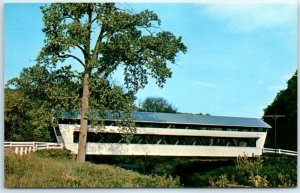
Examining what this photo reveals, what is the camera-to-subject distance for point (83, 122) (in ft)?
Result: 22.0

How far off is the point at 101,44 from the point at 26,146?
1274 millimetres

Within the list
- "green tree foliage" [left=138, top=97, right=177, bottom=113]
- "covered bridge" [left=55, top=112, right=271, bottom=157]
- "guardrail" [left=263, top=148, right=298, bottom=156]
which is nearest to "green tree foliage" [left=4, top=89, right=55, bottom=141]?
"covered bridge" [left=55, top=112, right=271, bottom=157]

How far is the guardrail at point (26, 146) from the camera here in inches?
256

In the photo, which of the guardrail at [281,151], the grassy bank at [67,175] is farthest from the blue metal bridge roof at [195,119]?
the grassy bank at [67,175]

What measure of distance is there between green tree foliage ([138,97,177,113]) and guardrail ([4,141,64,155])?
916mm

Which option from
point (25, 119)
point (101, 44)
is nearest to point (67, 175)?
point (25, 119)

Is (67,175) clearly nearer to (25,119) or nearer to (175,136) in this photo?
(25,119)

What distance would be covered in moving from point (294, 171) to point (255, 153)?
443 mm

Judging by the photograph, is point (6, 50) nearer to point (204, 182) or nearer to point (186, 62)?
point (186, 62)

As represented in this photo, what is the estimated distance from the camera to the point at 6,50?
21.3 ft

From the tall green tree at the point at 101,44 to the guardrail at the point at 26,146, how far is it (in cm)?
27

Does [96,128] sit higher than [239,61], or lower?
lower

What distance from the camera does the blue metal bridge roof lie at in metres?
6.75

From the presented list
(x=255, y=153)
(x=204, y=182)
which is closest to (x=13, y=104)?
(x=204, y=182)
